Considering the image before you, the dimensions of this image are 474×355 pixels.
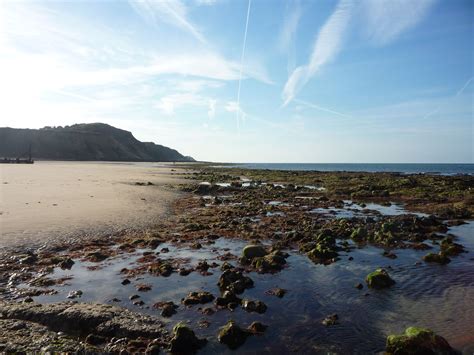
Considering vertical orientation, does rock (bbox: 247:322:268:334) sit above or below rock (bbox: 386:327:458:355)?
below

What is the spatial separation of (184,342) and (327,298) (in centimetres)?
530

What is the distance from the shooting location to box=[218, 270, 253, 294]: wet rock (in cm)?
1156

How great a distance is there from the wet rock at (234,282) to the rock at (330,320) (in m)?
3.15

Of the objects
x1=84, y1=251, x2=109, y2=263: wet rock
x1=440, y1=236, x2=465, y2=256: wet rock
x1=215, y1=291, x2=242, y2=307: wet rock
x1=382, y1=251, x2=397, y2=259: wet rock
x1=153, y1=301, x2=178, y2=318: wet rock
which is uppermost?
x1=440, y1=236, x2=465, y2=256: wet rock

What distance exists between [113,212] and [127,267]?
40.4 ft

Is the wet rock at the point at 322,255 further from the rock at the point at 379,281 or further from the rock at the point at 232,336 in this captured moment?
the rock at the point at 232,336

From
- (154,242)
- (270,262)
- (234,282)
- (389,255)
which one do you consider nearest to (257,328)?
(234,282)

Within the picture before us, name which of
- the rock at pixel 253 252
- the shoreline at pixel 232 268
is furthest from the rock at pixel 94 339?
the rock at pixel 253 252

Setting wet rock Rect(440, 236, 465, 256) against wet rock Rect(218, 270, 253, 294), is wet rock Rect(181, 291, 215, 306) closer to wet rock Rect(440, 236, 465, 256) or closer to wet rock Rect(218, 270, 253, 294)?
wet rock Rect(218, 270, 253, 294)

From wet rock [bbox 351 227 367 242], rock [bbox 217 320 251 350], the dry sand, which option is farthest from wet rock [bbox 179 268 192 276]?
wet rock [bbox 351 227 367 242]

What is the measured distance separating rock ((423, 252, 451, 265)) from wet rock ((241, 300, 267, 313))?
9080 millimetres

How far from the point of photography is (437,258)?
14898 millimetres

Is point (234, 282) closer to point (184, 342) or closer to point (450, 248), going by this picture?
point (184, 342)

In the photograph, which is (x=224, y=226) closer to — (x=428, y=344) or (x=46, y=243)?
(x=46, y=243)
